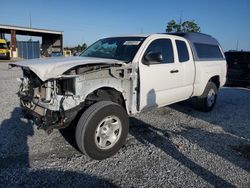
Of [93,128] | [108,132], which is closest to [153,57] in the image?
[108,132]

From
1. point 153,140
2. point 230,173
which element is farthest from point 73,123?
point 230,173

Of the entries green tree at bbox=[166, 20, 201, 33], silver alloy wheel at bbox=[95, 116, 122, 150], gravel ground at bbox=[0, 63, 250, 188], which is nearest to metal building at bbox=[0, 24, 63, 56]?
green tree at bbox=[166, 20, 201, 33]

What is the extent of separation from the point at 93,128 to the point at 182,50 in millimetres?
3031

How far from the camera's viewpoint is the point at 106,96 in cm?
387

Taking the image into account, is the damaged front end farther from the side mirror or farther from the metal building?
the metal building

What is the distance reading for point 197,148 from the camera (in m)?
3.99

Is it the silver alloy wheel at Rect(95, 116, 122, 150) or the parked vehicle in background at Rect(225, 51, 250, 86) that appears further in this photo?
the parked vehicle in background at Rect(225, 51, 250, 86)

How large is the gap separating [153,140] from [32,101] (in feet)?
7.41

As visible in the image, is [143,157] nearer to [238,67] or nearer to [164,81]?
[164,81]

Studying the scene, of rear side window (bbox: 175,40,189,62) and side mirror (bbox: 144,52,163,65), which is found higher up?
rear side window (bbox: 175,40,189,62)

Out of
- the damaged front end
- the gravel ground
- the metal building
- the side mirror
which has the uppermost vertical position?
the metal building

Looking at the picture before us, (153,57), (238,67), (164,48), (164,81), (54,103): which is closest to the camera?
(54,103)

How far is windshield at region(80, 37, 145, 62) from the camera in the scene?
429 centimetres

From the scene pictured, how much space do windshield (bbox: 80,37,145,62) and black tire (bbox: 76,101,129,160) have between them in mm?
1075
